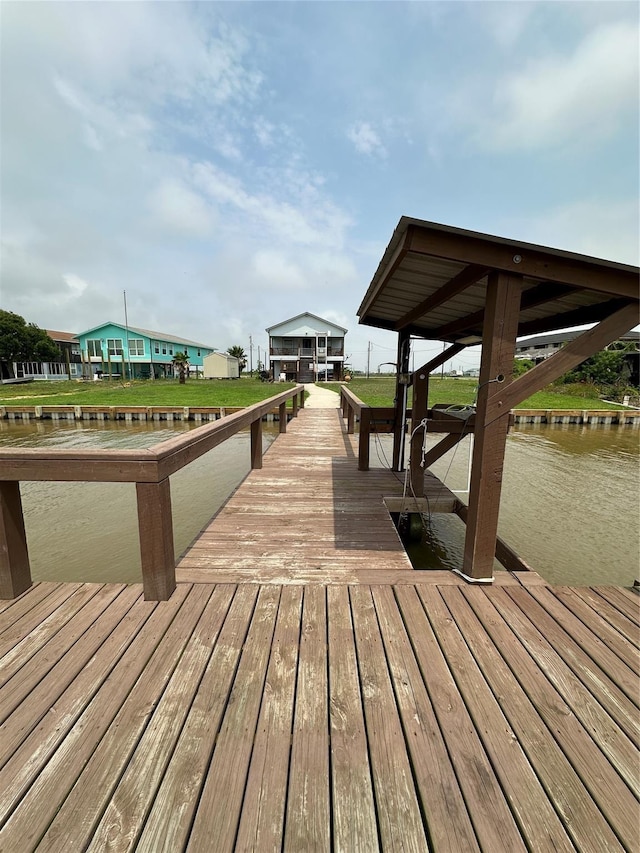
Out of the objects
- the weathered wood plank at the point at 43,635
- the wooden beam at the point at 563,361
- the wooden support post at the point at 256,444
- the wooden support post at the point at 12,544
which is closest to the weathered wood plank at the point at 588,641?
the wooden beam at the point at 563,361

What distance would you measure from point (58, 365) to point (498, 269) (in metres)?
53.6

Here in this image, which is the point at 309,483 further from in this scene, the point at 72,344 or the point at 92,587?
the point at 72,344

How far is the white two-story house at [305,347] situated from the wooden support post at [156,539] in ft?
111

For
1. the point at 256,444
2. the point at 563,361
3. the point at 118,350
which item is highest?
the point at 118,350

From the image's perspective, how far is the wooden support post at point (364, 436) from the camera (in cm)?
533

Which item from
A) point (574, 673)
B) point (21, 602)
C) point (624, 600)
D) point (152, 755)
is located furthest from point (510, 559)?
point (21, 602)

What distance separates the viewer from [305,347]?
36.7 m

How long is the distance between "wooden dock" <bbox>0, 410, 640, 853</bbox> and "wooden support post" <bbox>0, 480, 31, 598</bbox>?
102 mm

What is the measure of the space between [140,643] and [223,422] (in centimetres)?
183

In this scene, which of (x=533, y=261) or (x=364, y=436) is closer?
(x=533, y=261)

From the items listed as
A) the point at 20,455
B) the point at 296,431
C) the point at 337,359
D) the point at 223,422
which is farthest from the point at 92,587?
the point at 337,359

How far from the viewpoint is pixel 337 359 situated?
36.5 meters

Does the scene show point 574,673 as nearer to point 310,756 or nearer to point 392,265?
point 310,756

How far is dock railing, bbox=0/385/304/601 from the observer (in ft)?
7.00
